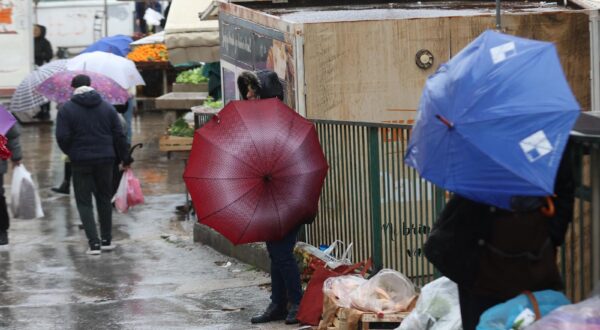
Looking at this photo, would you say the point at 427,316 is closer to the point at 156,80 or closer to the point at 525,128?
the point at 525,128

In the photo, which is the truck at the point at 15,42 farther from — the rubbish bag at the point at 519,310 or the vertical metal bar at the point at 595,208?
the rubbish bag at the point at 519,310

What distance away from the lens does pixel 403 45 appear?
29.7 ft

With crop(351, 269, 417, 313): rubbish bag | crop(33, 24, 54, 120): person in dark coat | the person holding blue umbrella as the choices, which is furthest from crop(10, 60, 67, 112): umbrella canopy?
crop(33, 24, 54, 120): person in dark coat

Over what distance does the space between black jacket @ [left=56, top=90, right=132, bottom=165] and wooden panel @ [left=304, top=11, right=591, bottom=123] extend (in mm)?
3081

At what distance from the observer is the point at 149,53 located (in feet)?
76.8

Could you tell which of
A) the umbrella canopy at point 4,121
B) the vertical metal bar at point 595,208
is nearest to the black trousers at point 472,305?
the vertical metal bar at point 595,208

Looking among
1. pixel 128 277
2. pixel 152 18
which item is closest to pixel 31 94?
pixel 128 277

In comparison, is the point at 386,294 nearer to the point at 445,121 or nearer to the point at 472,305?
the point at 472,305

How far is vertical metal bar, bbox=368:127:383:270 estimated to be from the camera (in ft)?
27.2

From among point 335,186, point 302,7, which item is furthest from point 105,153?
point 335,186

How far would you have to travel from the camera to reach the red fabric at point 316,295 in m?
8.07

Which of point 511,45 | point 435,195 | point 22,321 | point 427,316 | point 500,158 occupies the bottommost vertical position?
point 22,321

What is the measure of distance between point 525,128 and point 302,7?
6449 millimetres

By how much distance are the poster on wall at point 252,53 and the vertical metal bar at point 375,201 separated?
1.17 m
